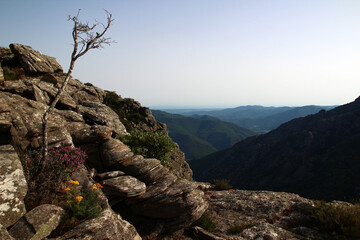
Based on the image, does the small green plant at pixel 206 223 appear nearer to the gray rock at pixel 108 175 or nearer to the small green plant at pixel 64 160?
the gray rock at pixel 108 175

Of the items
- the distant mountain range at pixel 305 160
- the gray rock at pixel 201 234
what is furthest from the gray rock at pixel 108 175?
the distant mountain range at pixel 305 160

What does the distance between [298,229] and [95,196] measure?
11.4 m

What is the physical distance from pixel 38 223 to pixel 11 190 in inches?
60.3

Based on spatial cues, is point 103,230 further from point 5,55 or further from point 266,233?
point 5,55

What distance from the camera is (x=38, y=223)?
6.68 metres

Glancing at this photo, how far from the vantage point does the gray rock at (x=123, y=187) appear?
10219 millimetres

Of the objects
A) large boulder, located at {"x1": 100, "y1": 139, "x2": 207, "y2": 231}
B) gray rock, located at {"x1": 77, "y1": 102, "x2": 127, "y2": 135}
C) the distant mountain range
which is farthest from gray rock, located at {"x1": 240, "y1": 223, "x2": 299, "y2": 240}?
the distant mountain range

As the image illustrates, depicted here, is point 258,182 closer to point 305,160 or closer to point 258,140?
point 305,160

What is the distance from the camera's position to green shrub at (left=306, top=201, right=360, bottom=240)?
10.5 meters

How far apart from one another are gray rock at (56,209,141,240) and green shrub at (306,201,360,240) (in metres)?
10.6

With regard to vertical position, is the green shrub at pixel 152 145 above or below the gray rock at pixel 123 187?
above

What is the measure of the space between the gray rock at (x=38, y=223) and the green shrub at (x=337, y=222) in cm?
1322

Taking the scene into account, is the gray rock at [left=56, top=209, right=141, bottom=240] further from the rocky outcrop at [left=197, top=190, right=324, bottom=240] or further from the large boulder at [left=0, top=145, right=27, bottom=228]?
the rocky outcrop at [left=197, top=190, right=324, bottom=240]

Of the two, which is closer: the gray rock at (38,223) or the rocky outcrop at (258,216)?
the gray rock at (38,223)
